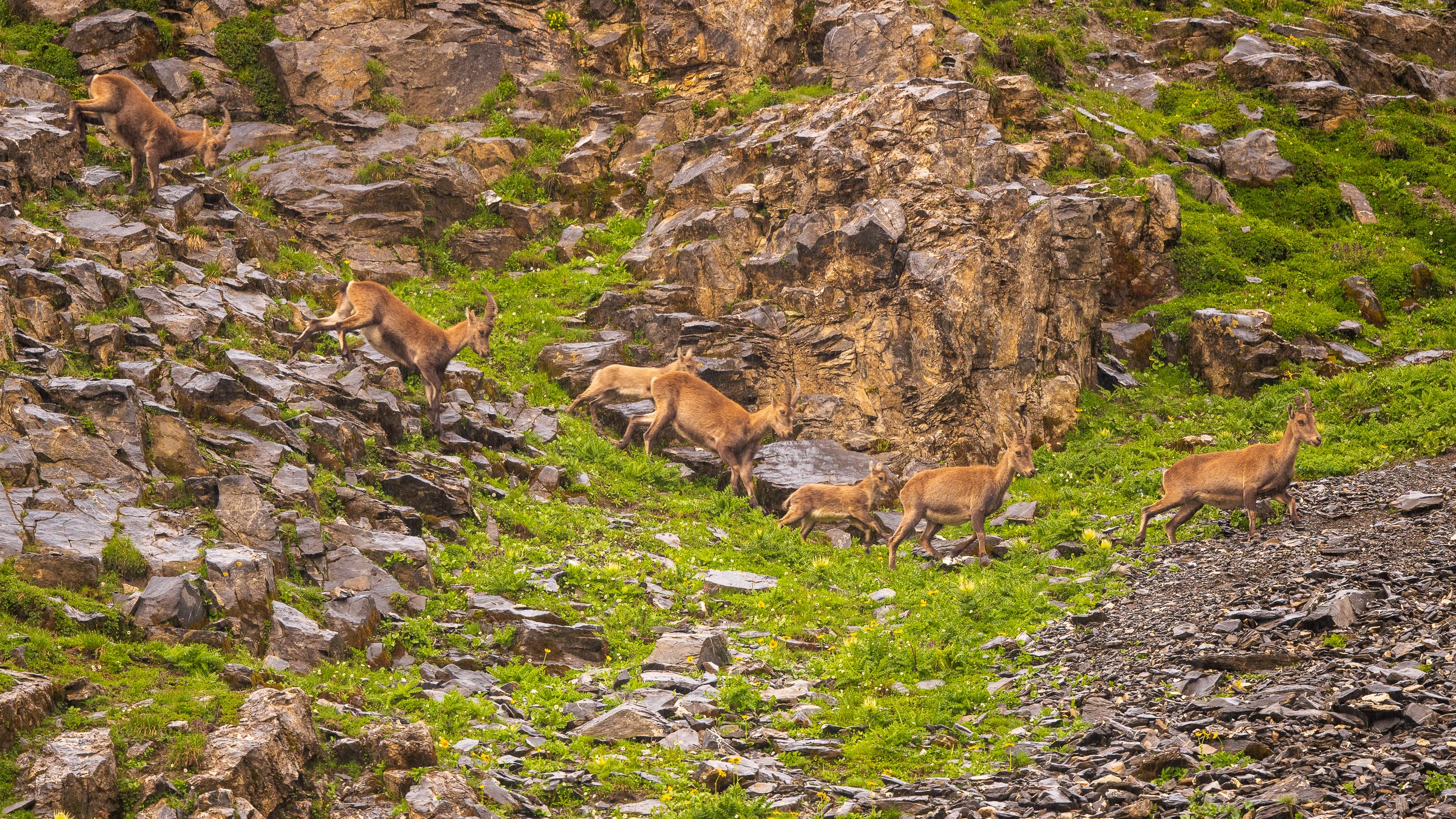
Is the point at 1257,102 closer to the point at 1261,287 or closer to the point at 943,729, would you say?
the point at 1261,287

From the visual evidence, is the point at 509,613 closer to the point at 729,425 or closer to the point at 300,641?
the point at 300,641

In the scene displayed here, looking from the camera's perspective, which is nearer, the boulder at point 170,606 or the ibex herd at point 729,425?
the boulder at point 170,606

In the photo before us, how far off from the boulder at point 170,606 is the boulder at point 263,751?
163 centimetres

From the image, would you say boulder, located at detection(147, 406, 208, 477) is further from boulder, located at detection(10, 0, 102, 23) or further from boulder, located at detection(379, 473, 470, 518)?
boulder, located at detection(10, 0, 102, 23)

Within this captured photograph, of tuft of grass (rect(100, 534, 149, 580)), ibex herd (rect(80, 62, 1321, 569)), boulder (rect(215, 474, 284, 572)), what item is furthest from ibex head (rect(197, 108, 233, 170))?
tuft of grass (rect(100, 534, 149, 580))

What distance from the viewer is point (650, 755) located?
9.42 metres

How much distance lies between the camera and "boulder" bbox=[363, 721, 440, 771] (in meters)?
8.15

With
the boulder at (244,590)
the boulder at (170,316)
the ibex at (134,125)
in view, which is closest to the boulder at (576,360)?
the boulder at (170,316)

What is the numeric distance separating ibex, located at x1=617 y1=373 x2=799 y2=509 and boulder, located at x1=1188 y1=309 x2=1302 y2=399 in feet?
35.8

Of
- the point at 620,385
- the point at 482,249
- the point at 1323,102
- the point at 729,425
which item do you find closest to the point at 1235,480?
the point at 729,425

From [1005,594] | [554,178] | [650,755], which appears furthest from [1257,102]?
[650,755]

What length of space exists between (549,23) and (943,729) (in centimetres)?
2718

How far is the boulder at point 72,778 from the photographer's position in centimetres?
664

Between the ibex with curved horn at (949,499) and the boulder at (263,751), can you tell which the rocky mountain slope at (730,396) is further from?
the ibex with curved horn at (949,499)
